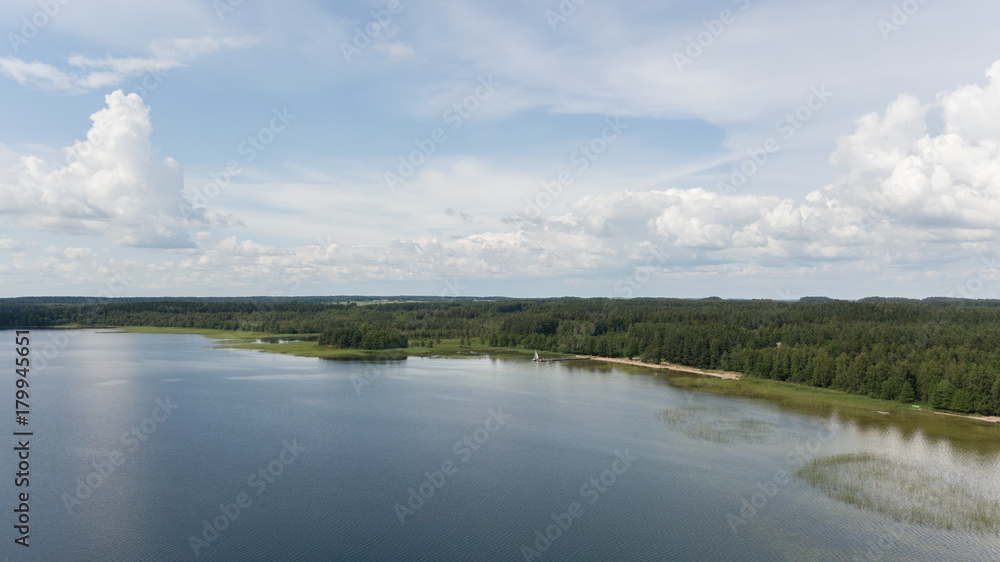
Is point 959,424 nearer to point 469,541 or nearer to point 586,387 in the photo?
point 586,387

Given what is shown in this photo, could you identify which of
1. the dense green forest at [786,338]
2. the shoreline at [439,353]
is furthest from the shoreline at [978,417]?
the shoreline at [439,353]

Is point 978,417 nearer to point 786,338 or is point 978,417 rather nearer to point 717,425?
point 717,425

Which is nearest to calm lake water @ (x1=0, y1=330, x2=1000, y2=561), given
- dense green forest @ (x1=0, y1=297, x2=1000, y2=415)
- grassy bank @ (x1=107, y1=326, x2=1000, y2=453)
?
grassy bank @ (x1=107, y1=326, x2=1000, y2=453)

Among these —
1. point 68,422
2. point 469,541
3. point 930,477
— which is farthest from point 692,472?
point 68,422

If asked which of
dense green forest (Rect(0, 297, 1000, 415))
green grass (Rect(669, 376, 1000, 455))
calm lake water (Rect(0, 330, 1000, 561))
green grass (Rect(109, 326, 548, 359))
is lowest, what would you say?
calm lake water (Rect(0, 330, 1000, 561))

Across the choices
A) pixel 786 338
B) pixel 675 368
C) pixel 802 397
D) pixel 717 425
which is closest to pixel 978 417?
pixel 802 397

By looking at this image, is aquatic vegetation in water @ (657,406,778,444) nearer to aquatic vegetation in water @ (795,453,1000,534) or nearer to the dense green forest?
aquatic vegetation in water @ (795,453,1000,534)
